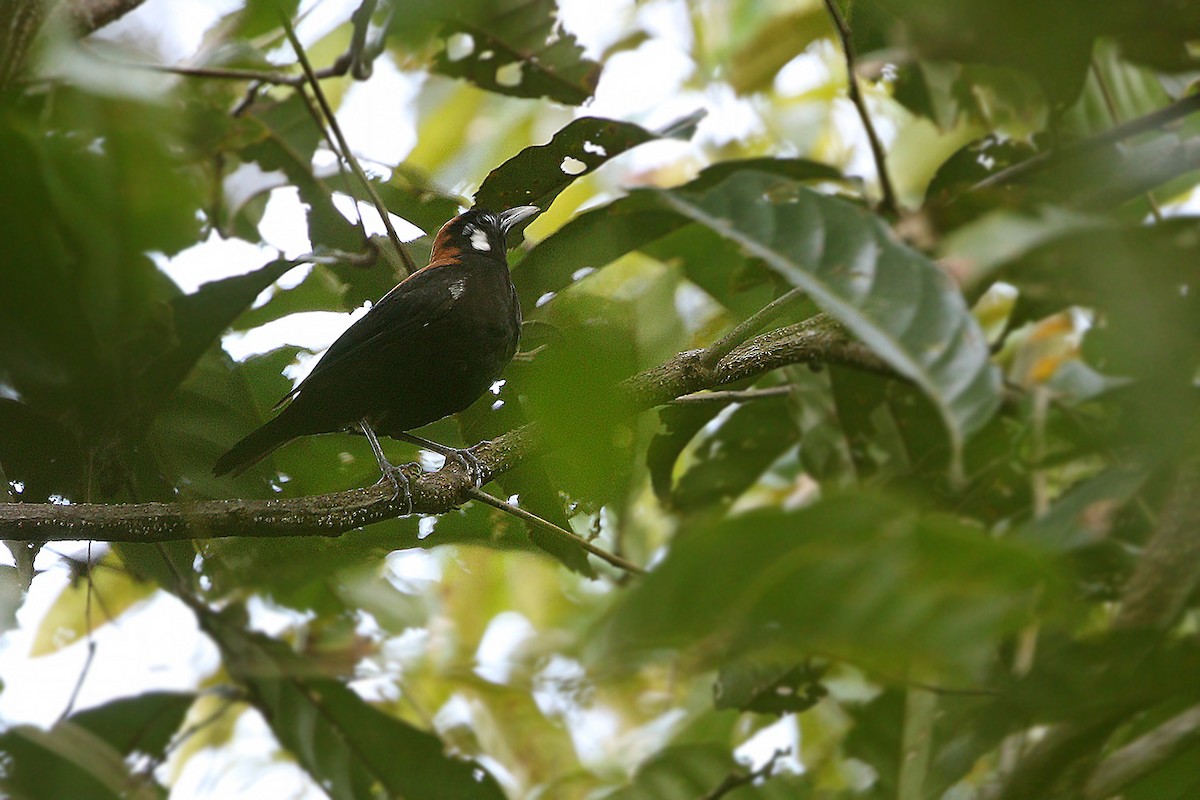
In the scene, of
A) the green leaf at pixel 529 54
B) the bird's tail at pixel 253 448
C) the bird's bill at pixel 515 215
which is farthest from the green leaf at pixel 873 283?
the green leaf at pixel 529 54

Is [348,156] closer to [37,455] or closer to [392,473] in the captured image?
[392,473]

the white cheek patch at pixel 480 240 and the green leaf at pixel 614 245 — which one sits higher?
the white cheek patch at pixel 480 240

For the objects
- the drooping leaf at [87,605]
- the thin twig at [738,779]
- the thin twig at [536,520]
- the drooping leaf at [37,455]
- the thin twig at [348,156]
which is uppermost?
the thin twig at [348,156]

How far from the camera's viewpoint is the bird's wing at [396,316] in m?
2.76

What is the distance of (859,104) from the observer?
8.14ft

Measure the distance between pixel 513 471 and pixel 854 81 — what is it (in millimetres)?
1204

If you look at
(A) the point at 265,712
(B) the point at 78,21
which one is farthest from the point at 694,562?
(B) the point at 78,21

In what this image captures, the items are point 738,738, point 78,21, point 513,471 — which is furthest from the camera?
point 738,738

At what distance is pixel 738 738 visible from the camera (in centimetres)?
330

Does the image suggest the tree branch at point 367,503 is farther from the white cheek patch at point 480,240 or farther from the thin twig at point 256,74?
the thin twig at point 256,74

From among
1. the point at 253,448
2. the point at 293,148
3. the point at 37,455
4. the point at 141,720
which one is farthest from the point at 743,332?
the point at 141,720

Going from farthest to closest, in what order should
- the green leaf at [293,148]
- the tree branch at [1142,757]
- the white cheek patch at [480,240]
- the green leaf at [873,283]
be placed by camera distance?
the white cheek patch at [480,240]
the green leaf at [293,148]
the tree branch at [1142,757]
the green leaf at [873,283]

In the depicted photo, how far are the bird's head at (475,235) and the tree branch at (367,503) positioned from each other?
74 cm

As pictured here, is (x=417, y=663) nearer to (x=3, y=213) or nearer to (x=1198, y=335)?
(x=3, y=213)
